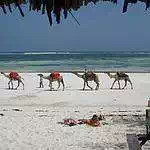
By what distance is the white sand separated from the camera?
10352 millimetres

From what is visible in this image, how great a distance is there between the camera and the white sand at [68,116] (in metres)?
10.4

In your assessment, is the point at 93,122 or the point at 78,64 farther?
the point at 78,64

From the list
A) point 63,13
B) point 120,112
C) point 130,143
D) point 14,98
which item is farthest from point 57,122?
point 63,13

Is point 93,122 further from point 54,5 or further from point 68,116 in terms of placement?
point 54,5

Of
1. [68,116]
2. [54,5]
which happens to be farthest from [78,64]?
[54,5]

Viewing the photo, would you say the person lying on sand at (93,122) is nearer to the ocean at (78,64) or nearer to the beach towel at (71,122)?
the beach towel at (71,122)

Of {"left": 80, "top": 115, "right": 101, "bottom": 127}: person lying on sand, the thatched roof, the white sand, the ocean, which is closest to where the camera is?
the thatched roof

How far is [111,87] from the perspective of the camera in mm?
24156

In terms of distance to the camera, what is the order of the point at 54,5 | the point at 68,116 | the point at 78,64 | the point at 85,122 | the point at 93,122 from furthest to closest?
the point at 78,64, the point at 68,116, the point at 85,122, the point at 93,122, the point at 54,5

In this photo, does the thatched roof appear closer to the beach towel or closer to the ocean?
the beach towel

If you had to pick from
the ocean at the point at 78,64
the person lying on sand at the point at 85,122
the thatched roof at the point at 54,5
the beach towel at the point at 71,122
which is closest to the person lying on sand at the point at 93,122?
the person lying on sand at the point at 85,122

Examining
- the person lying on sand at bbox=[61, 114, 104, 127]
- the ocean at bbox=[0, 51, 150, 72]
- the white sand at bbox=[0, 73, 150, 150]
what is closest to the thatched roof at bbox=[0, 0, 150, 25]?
the white sand at bbox=[0, 73, 150, 150]

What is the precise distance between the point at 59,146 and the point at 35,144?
1.71ft

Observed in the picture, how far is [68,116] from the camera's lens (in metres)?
14.5
